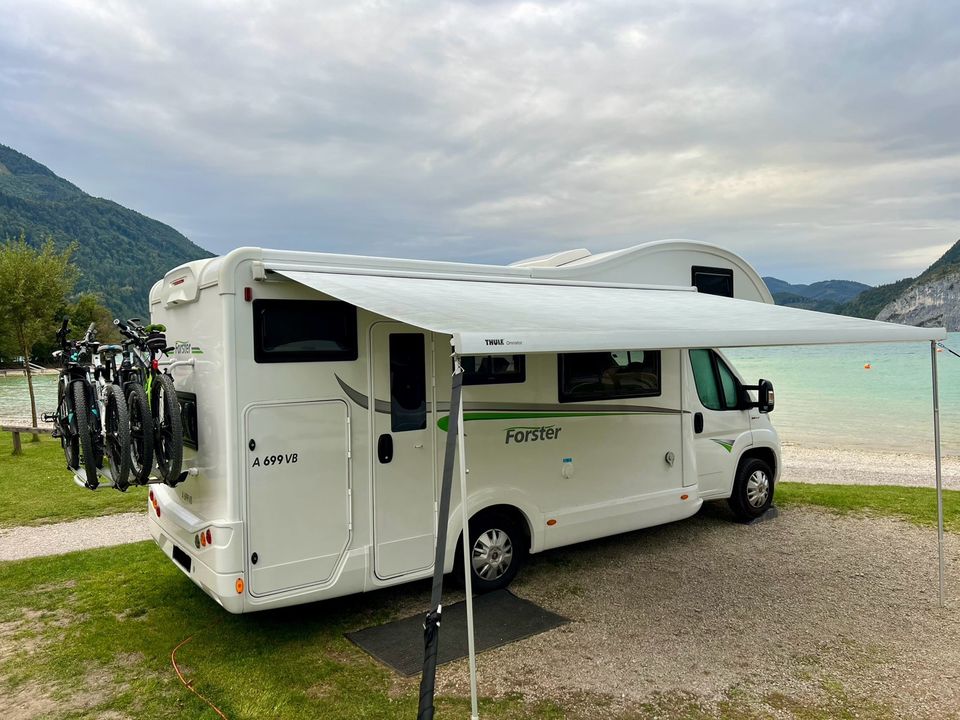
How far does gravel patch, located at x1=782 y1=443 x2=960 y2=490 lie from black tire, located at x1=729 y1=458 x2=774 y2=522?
3.39 m

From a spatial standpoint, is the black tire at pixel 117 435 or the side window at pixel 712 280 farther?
the side window at pixel 712 280

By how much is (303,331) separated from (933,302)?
10100 cm

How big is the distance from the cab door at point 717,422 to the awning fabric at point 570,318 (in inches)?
46.9

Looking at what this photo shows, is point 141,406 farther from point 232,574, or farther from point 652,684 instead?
point 652,684

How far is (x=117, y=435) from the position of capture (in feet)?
13.3

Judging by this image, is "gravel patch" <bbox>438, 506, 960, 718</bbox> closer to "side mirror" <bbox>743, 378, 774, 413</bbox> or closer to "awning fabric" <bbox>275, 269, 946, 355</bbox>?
"side mirror" <bbox>743, 378, 774, 413</bbox>

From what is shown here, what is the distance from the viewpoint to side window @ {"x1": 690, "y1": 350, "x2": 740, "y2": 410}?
6.39 metres

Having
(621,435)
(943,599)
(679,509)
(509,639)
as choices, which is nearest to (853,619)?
(943,599)

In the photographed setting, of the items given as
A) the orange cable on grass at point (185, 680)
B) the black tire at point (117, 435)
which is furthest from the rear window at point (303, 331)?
the orange cable on grass at point (185, 680)

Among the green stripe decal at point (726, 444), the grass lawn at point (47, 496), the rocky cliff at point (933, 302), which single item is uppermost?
the rocky cliff at point (933, 302)

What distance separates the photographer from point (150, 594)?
5066mm

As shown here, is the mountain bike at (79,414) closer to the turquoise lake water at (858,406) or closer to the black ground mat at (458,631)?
the black ground mat at (458,631)

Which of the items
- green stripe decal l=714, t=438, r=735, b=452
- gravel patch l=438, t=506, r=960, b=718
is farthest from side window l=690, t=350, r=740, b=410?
gravel patch l=438, t=506, r=960, b=718

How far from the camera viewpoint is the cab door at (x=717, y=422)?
6.36 meters
